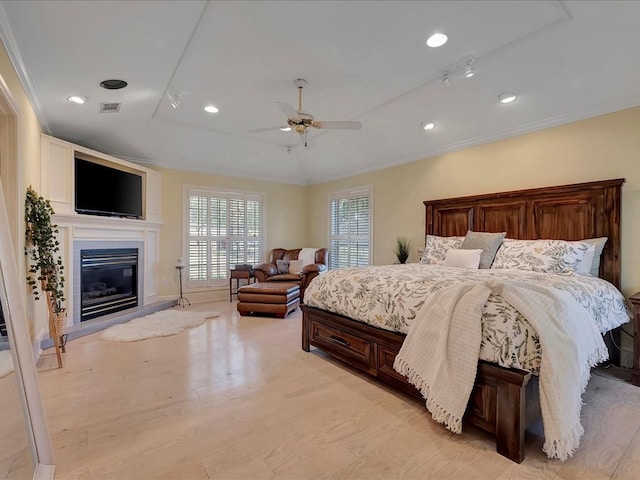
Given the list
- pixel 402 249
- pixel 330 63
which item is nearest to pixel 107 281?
pixel 330 63

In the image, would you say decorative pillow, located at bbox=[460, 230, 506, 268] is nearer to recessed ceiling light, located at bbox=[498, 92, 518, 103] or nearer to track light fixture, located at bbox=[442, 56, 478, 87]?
recessed ceiling light, located at bbox=[498, 92, 518, 103]

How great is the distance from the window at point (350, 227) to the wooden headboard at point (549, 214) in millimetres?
1585

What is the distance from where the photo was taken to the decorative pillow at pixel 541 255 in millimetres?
3215

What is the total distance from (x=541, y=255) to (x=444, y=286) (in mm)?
1711

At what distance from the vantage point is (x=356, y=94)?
12.8ft

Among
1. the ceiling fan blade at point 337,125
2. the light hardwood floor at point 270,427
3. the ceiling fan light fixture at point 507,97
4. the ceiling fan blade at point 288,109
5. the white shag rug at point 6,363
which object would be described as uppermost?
the ceiling fan light fixture at point 507,97

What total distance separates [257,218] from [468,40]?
200 inches

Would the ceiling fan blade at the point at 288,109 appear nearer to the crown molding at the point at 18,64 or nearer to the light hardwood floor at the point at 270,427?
the crown molding at the point at 18,64

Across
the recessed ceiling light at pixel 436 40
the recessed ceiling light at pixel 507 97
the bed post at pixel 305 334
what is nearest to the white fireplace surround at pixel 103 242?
the bed post at pixel 305 334

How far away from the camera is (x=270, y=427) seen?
211cm

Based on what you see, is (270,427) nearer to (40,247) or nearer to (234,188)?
(40,247)

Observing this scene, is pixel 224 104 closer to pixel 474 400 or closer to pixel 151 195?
pixel 151 195

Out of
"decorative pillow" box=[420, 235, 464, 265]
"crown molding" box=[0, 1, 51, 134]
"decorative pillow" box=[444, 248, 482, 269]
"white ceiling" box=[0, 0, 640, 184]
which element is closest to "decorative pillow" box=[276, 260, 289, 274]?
"white ceiling" box=[0, 0, 640, 184]

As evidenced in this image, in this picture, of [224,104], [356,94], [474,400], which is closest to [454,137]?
[356,94]
